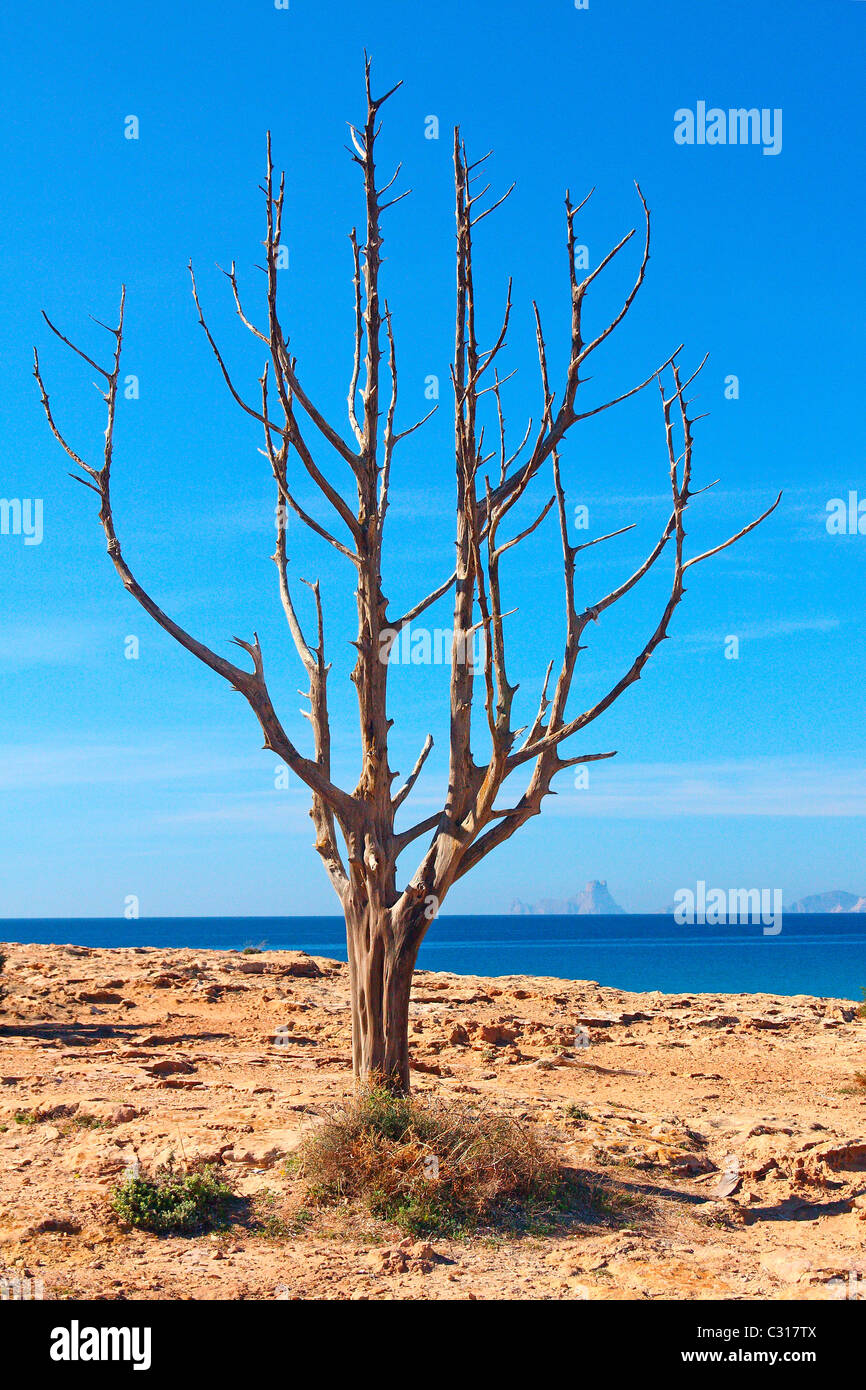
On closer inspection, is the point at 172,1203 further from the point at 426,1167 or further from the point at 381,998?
the point at 381,998

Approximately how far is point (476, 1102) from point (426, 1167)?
228 cm

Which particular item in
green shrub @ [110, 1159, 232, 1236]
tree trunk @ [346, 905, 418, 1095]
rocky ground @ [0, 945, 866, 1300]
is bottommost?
rocky ground @ [0, 945, 866, 1300]

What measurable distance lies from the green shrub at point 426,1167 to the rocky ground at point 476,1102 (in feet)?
0.63

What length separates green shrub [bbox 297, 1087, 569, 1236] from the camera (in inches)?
276

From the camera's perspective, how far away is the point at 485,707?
803cm

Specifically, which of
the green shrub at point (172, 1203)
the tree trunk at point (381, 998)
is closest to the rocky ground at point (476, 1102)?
the green shrub at point (172, 1203)

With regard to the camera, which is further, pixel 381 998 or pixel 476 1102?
pixel 476 1102

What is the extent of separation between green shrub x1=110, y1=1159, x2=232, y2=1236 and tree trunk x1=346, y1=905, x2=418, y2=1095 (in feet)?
5.01

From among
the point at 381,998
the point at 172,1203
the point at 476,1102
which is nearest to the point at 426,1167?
the point at 381,998

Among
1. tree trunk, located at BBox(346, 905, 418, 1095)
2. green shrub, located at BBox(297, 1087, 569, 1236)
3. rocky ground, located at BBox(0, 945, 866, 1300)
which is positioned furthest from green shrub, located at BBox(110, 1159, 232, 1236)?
tree trunk, located at BBox(346, 905, 418, 1095)

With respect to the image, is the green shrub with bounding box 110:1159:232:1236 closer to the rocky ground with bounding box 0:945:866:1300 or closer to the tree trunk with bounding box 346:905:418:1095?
the rocky ground with bounding box 0:945:866:1300

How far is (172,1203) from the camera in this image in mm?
6816

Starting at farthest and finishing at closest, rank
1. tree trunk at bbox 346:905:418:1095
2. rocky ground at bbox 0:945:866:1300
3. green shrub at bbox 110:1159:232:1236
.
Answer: tree trunk at bbox 346:905:418:1095 < green shrub at bbox 110:1159:232:1236 < rocky ground at bbox 0:945:866:1300
